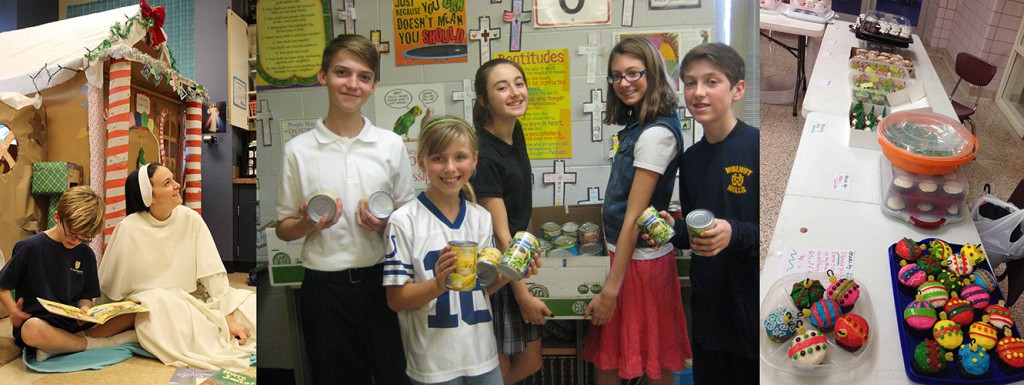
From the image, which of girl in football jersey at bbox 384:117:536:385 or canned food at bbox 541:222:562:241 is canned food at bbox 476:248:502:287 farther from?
canned food at bbox 541:222:562:241

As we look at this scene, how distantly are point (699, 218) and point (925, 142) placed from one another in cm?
280

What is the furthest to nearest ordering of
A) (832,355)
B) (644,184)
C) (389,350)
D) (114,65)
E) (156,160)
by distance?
(156,160) < (114,65) < (832,355) < (389,350) < (644,184)

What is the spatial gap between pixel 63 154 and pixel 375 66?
8.60ft

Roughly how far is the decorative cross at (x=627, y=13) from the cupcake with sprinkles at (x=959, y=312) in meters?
2.15

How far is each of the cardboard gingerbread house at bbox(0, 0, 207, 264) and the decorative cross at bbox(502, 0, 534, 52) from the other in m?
2.34

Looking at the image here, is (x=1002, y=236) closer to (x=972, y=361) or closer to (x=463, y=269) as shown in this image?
(x=972, y=361)

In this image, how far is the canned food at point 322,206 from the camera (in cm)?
175

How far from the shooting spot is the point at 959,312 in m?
2.94

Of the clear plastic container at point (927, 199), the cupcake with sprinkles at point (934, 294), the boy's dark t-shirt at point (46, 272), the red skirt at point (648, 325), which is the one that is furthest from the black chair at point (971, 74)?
the boy's dark t-shirt at point (46, 272)

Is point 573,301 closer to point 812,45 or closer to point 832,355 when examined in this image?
point 832,355

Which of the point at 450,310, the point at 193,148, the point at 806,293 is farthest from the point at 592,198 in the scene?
the point at 193,148

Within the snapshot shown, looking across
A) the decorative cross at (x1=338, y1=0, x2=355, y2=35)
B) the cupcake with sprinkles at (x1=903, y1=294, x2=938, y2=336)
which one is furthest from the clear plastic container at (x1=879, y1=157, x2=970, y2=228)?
the decorative cross at (x1=338, y1=0, x2=355, y2=35)

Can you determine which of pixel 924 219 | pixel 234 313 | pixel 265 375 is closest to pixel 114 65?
pixel 234 313

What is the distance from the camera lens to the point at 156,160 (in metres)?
3.67
